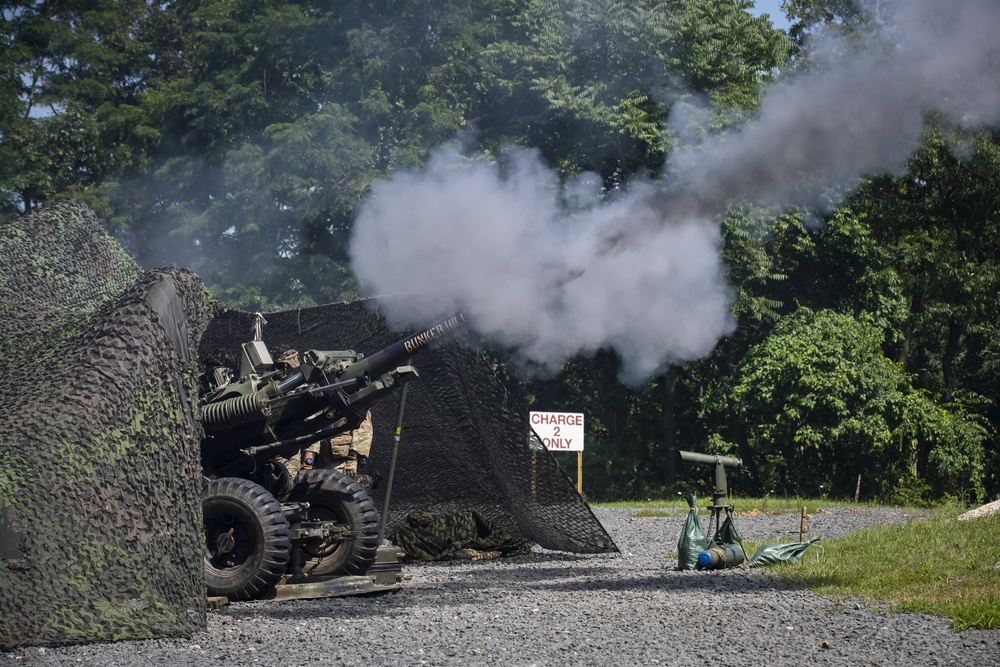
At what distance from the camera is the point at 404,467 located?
16.4 metres

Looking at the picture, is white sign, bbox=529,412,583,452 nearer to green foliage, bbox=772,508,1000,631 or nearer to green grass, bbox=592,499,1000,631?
green grass, bbox=592,499,1000,631

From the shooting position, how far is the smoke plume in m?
11.7

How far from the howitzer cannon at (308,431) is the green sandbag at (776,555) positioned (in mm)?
4040

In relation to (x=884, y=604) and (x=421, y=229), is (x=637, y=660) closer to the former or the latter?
(x=884, y=604)

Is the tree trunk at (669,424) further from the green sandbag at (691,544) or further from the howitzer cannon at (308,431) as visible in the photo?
the howitzer cannon at (308,431)

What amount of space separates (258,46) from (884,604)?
23.0 metres

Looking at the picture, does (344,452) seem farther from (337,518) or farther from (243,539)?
(243,539)

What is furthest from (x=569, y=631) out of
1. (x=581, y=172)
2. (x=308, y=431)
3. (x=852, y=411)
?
(x=852, y=411)

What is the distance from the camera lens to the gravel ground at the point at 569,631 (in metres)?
8.18

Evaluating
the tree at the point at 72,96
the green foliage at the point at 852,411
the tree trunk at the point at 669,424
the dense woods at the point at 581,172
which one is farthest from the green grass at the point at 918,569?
the tree at the point at 72,96

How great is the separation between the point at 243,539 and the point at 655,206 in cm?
538

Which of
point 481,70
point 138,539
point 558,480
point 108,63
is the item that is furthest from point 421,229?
point 108,63

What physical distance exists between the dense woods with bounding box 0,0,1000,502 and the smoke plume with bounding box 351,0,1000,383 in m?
7.59

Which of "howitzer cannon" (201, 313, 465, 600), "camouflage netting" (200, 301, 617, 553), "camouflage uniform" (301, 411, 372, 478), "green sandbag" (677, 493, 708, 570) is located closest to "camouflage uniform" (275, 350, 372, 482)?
"camouflage uniform" (301, 411, 372, 478)
